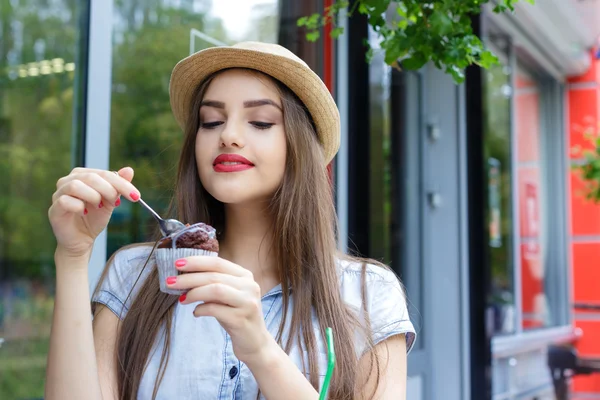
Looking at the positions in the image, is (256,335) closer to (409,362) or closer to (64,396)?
(64,396)

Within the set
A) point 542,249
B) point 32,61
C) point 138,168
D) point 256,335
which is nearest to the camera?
point 256,335

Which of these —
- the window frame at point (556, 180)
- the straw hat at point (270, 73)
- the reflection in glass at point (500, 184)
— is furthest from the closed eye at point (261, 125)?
the window frame at point (556, 180)

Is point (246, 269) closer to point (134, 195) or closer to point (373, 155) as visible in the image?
point (134, 195)

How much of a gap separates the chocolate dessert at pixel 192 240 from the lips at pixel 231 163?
27 centimetres

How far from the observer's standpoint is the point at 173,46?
4.14 meters

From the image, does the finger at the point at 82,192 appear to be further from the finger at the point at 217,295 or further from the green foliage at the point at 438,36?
the green foliage at the point at 438,36

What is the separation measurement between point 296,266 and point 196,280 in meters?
0.51

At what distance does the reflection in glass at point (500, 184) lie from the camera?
5.90 m

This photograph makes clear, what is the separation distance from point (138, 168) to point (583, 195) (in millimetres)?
5439

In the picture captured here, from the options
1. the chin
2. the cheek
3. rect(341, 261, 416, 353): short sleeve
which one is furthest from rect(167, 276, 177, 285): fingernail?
rect(341, 261, 416, 353): short sleeve

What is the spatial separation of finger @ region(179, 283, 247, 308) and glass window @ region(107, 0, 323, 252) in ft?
4.92

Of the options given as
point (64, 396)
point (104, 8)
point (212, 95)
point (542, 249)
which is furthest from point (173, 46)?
point (542, 249)

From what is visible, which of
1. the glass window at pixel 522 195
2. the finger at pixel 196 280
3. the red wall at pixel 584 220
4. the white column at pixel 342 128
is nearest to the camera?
the finger at pixel 196 280

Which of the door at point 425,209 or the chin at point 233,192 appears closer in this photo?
the chin at point 233,192
